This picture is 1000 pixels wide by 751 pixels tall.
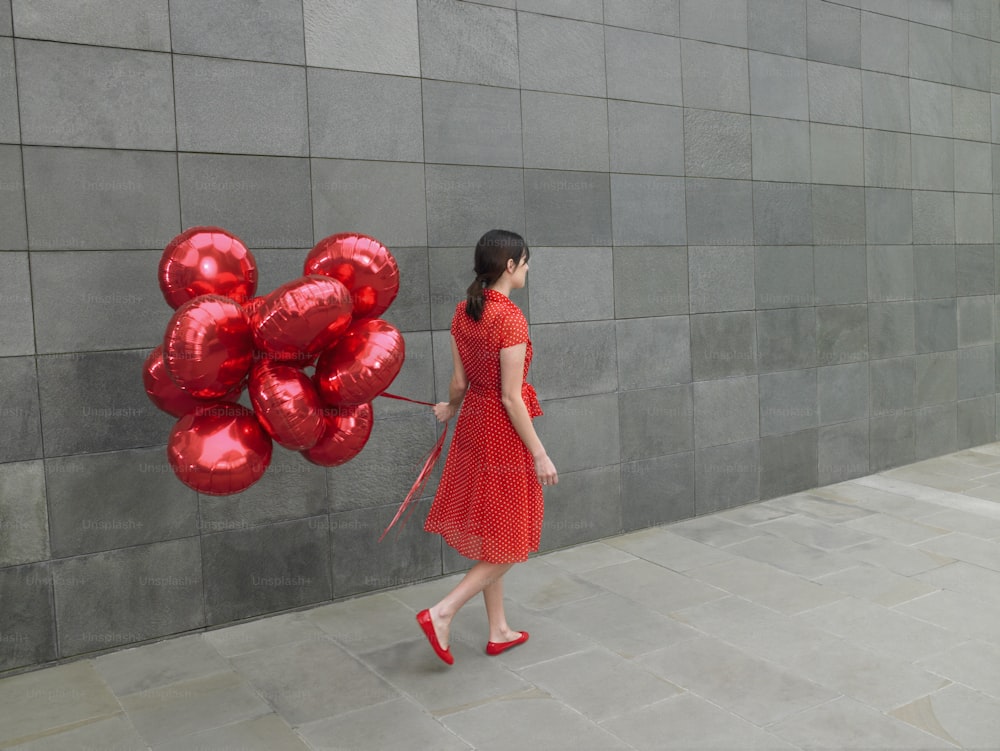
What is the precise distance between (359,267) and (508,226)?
1961mm

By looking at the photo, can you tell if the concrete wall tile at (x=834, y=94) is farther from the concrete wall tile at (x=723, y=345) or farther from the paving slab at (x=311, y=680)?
the paving slab at (x=311, y=680)

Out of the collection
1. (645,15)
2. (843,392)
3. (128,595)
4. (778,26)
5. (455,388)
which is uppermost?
(778,26)

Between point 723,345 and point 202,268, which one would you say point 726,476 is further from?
point 202,268

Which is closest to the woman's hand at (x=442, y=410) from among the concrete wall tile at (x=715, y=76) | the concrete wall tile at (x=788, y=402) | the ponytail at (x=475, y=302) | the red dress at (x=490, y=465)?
the red dress at (x=490, y=465)

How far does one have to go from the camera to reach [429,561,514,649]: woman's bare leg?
13.0 feet

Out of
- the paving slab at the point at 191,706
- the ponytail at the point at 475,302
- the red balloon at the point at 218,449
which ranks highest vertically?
the ponytail at the point at 475,302

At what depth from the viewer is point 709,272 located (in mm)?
6277

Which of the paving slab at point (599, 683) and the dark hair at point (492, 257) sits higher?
the dark hair at point (492, 257)

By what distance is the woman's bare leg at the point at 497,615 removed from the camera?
415cm

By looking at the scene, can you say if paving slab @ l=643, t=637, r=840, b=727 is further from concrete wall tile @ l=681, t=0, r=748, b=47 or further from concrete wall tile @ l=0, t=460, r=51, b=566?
concrete wall tile @ l=681, t=0, r=748, b=47

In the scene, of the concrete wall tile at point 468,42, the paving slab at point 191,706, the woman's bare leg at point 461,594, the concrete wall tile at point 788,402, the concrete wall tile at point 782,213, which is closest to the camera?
the paving slab at point 191,706

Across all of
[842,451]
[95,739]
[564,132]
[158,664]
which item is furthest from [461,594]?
[842,451]

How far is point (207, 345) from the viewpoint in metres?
3.01

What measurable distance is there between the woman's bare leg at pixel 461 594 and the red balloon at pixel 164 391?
1.34m
